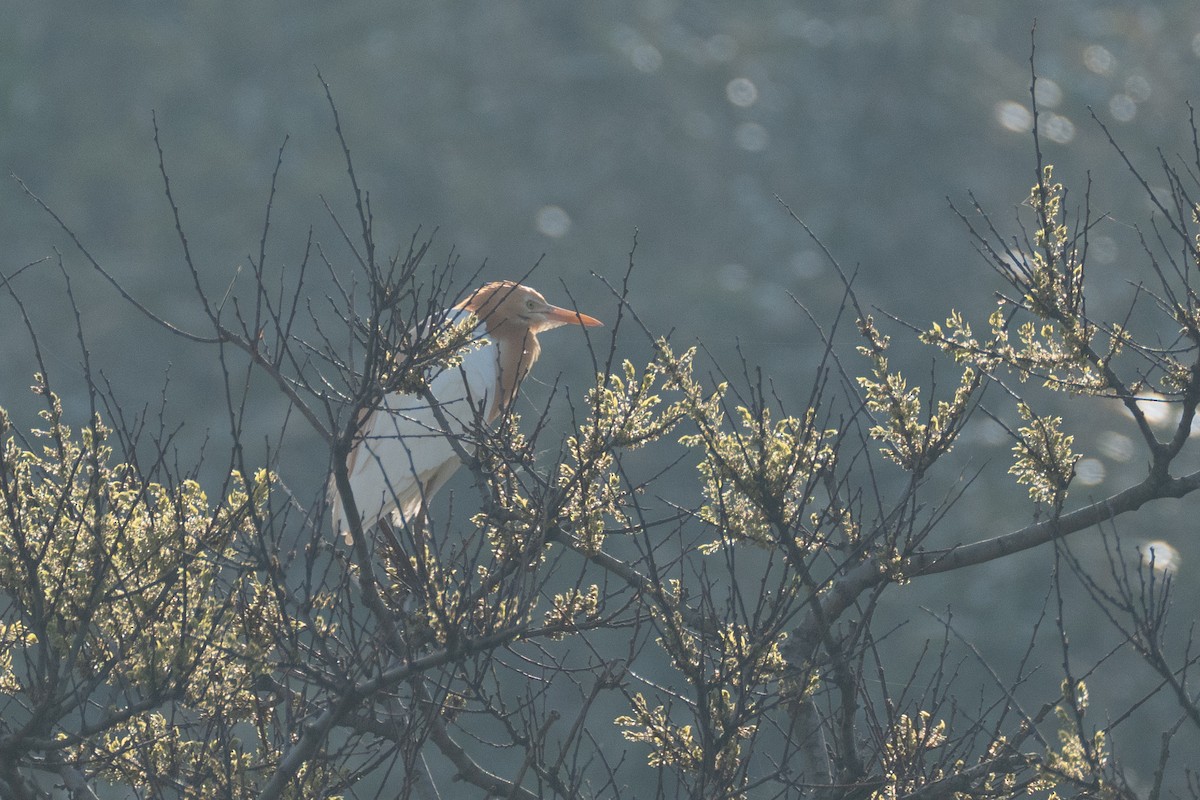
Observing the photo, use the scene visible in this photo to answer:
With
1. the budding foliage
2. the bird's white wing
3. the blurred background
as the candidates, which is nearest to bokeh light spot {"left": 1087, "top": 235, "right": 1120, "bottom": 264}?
the blurred background

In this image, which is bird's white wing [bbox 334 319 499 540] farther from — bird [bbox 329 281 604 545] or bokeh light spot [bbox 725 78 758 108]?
bokeh light spot [bbox 725 78 758 108]

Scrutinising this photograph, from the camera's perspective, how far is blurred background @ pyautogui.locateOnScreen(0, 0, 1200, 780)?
20.8 metres

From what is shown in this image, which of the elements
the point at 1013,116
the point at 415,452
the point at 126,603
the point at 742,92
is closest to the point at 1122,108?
the point at 1013,116

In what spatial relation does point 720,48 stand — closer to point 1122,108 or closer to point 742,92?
point 742,92

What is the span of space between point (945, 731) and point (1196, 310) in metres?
1.42

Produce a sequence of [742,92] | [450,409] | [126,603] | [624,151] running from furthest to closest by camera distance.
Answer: [742,92] → [624,151] → [450,409] → [126,603]

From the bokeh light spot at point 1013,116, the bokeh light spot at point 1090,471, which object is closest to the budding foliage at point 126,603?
the bokeh light spot at point 1090,471

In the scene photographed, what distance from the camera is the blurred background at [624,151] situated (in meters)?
20.8

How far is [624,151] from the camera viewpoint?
24.0m

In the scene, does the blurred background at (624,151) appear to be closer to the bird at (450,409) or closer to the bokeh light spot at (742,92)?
the bokeh light spot at (742,92)

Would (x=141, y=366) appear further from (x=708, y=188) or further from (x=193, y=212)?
(x=708, y=188)

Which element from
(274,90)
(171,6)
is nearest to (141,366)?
(274,90)

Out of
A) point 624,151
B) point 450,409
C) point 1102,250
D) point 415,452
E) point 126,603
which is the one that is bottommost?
point 126,603

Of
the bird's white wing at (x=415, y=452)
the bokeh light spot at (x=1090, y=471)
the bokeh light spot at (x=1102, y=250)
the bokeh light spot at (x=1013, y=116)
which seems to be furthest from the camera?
the bokeh light spot at (x=1013, y=116)
